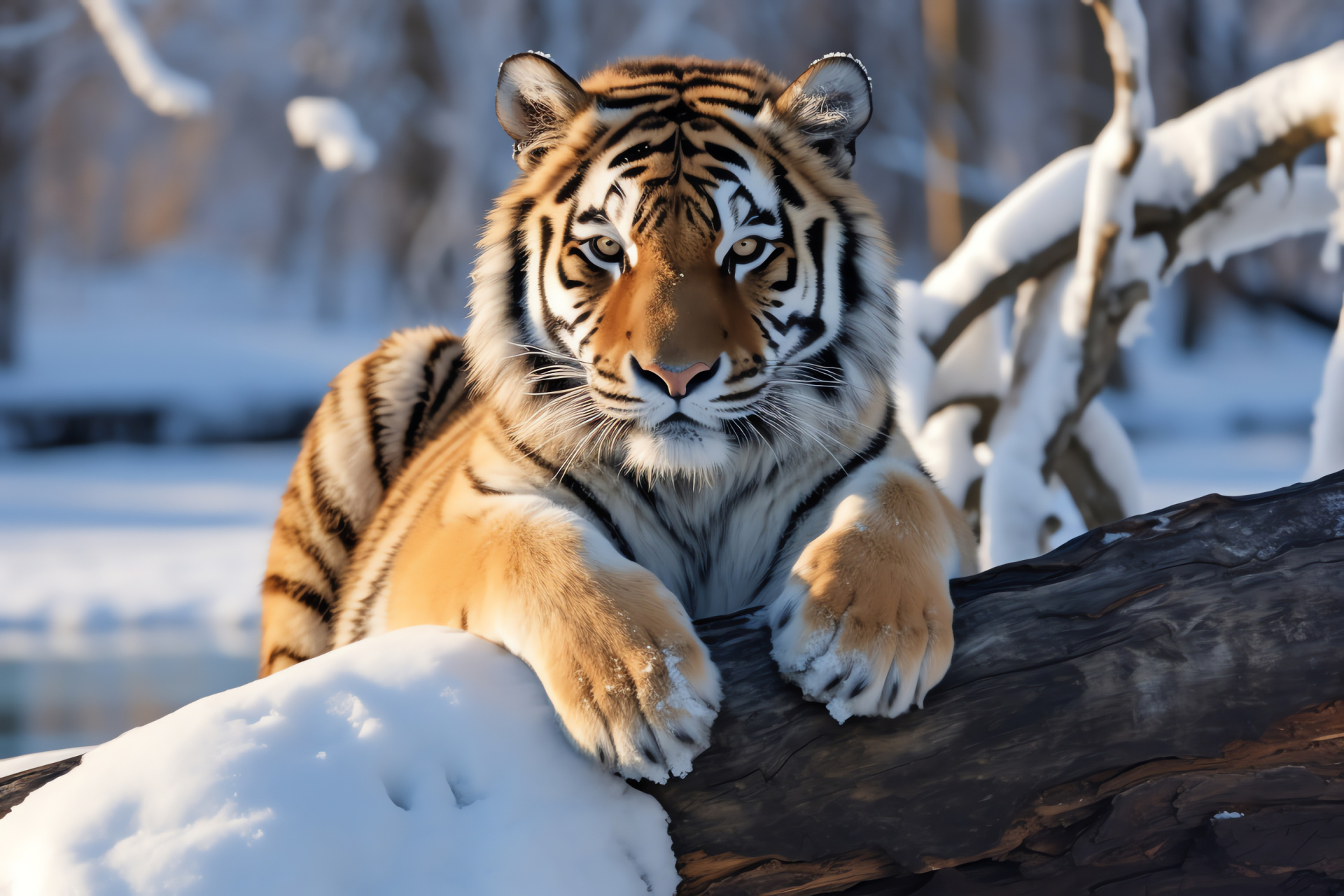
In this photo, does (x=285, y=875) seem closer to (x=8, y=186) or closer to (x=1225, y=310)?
(x=8, y=186)

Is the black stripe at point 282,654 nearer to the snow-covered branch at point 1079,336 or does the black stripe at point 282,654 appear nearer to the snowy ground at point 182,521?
the snowy ground at point 182,521

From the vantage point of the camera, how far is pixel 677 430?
1314mm

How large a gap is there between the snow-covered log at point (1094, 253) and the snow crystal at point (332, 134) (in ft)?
9.18

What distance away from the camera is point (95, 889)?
94cm

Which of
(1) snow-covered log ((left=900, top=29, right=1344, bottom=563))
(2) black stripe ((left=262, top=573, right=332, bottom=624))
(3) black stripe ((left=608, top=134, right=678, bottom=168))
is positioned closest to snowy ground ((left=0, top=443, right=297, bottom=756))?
(2) black stripe ((left=262, top=573, right=332, bottom=624))

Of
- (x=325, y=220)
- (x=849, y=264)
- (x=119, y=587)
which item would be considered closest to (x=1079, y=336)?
(x=849, y=264)

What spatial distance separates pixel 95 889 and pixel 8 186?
10.3 metres

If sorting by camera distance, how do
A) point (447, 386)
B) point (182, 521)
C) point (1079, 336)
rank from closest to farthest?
1. point (447, 386)
2. point (1079, 336)
3. point (182, 521)

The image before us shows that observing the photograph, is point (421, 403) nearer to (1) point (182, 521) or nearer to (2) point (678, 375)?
(2) point (678, 375)

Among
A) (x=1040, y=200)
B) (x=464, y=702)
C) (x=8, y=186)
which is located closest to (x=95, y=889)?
(x=464, y=702)

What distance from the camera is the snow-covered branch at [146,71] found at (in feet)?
18.5

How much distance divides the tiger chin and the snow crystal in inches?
137

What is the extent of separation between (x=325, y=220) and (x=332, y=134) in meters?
10.8

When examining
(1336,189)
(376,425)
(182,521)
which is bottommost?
(182,521)
